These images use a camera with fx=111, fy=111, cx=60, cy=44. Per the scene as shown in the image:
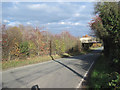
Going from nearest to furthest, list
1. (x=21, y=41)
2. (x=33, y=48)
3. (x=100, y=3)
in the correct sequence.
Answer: (x=100, y=3) → (x=21, y=41) → (x=33, y=48)

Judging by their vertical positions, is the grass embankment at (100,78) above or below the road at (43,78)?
above

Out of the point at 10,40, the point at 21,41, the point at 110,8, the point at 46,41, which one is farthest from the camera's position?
the point at 46,41

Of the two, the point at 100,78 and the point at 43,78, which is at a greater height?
the point at 100,78

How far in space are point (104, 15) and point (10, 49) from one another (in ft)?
33.1

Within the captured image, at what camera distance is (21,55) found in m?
14.1

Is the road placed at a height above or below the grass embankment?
below

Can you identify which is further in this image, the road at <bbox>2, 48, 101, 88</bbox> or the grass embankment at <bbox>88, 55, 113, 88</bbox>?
the road at <bbox>2, 48, 101, 88</bbox>

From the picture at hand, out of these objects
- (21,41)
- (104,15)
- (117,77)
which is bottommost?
(117,77)

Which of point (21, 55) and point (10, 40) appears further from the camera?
point (21, 55)

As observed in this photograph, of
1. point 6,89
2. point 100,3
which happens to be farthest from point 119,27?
point 6,89

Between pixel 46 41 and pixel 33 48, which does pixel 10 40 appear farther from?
pixel 46 41

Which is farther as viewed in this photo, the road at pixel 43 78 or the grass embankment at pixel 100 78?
the road at pixel 43 78

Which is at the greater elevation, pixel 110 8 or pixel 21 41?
pixel 110 8

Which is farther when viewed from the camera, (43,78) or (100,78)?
(43,78)
